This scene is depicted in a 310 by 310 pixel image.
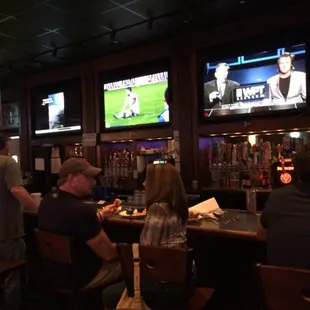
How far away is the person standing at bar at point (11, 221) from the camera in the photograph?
3.01 meters

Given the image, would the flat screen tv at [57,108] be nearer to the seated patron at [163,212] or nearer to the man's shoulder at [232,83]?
the man's shoulder at [232,83]

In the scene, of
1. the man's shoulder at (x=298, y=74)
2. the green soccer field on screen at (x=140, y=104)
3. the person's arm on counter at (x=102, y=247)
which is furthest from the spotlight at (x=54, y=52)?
the person's arm on counter at (x=102, y=247)

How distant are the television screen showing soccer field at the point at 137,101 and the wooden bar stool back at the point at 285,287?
3.61 meters

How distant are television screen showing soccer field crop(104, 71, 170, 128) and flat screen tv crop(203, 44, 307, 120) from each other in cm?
66

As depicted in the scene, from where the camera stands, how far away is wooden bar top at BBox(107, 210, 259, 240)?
8.00 ft

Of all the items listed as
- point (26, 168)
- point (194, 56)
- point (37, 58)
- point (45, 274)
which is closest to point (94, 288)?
point (45, 274)

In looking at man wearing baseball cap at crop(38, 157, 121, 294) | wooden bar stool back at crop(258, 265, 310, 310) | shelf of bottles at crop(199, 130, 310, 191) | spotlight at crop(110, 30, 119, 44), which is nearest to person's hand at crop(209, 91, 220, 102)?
shelf of bottles at crop(199, 130, 310, 191)

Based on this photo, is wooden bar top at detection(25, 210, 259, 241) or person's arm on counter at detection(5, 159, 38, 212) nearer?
wooden bar top at detection(25, 210, 259, 241)

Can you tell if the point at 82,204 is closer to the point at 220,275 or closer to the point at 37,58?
the point at 220,275

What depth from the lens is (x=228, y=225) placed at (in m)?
2.67

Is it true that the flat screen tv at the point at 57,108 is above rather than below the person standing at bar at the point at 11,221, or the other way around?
above

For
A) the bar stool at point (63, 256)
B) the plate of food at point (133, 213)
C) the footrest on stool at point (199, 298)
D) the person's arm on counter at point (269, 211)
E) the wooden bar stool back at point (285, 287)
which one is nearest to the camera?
the wooden bar stool back at point (285, 287)

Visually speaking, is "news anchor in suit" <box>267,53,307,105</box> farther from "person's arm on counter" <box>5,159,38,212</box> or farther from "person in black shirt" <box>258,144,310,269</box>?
"person's arm on counter" <box>5,159,38,212</box>

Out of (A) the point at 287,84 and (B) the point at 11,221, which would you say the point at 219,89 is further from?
(B) the point at 11,221
